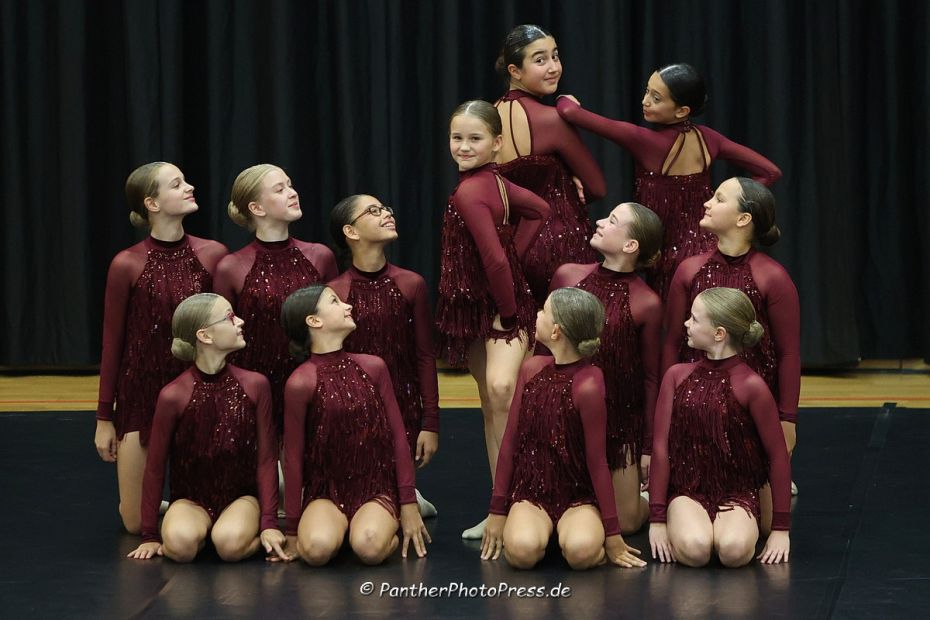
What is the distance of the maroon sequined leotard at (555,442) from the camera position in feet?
12.5

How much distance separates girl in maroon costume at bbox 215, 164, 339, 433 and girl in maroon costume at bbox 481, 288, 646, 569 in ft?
2.53

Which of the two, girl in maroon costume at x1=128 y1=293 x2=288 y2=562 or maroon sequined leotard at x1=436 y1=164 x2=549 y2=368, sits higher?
maroon sequined leotard at x1=436 y1=164 x2=549 y2=368

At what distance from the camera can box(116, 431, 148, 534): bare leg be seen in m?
4.21

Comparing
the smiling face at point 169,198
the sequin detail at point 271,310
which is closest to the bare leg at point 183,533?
the sequin detail at point 271,310

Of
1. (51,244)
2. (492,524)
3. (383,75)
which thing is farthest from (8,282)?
(492,524)

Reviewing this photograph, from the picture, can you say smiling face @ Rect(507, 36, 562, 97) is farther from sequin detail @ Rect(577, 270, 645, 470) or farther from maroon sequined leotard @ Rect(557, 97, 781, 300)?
sequin detail @ Rect(577, 270, 645, 470)

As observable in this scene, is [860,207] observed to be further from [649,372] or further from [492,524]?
[492,524]

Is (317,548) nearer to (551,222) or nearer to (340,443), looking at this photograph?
(340,443)

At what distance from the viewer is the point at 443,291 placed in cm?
419

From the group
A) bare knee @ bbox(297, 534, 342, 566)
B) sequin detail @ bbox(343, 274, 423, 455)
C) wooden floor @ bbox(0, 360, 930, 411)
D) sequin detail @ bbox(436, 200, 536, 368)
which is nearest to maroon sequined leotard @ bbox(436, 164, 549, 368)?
sequin detail @ bbox(436, 200, 536, 368)

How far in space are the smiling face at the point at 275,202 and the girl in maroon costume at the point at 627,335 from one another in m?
0.79

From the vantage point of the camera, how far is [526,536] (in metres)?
3.73

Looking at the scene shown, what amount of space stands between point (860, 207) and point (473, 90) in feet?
6.06

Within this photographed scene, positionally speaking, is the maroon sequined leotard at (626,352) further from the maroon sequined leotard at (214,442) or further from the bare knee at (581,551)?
→ the maroon sequined leotard at (214,442)
